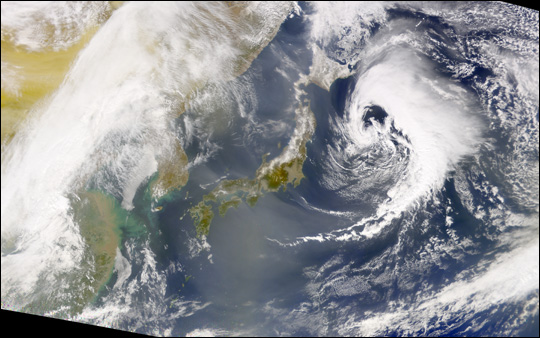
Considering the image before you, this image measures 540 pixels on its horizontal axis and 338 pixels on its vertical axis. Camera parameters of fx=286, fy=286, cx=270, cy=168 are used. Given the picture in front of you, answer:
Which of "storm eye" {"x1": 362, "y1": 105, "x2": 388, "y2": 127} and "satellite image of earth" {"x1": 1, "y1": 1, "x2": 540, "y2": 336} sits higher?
"storm eye" {"x1": 362, "y1": 105, "x2": 388, "y2": 127}

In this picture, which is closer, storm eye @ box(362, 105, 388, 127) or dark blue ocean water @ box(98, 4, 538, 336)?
dark blue ocean water @ box(98, 4, 538, 336)

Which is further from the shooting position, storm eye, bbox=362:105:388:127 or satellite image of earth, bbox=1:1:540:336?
storm eye, bbox=362:105:388:127

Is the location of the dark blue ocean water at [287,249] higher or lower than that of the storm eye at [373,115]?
lower

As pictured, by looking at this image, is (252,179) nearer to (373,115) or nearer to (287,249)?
(287,249)

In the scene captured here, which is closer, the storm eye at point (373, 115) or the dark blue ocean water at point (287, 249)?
the dark blue ocean water at point (287, 249)

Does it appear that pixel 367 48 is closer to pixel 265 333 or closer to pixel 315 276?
pixel 315 276

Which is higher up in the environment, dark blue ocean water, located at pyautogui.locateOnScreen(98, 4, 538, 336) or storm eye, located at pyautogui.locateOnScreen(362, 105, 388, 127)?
storm eye, located at pyautogui.locateOnScreen(362, 105, 388, 127)
